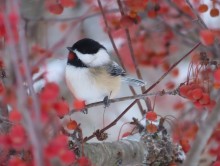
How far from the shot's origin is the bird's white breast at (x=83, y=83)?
1.99m

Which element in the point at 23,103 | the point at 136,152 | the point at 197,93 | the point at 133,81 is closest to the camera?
the point at 23,103

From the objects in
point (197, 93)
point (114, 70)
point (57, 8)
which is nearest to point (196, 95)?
point (197, 93)

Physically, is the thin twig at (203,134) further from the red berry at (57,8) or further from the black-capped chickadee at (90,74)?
the black-capped chickadee at (90,74)

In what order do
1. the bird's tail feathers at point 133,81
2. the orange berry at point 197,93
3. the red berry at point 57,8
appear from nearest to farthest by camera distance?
the orange berry at point 197,93, the red berry at point 57,8, the bird's tail feathers at point 133,81

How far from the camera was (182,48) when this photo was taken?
129 inches

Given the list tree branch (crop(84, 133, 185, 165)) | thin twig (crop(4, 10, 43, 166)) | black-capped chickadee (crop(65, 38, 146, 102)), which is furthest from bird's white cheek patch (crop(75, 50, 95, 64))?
thin twig (crop(4, 10, 43, 166))

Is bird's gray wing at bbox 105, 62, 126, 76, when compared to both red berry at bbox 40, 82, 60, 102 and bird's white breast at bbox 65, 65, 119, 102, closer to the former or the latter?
bird's white breast at bbox 65, 65, 119, 102

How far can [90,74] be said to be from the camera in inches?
79.6

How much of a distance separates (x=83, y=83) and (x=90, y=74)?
57 millimetres

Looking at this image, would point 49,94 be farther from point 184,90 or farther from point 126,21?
point 126,21

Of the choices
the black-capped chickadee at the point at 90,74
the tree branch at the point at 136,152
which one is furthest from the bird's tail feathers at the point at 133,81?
the tree branch at the point at 136,152

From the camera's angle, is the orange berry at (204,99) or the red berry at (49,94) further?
the orange berry at (204,99)

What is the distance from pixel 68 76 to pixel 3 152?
0.94 metres

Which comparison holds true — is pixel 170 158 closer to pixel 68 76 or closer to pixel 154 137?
pixel 154 137
